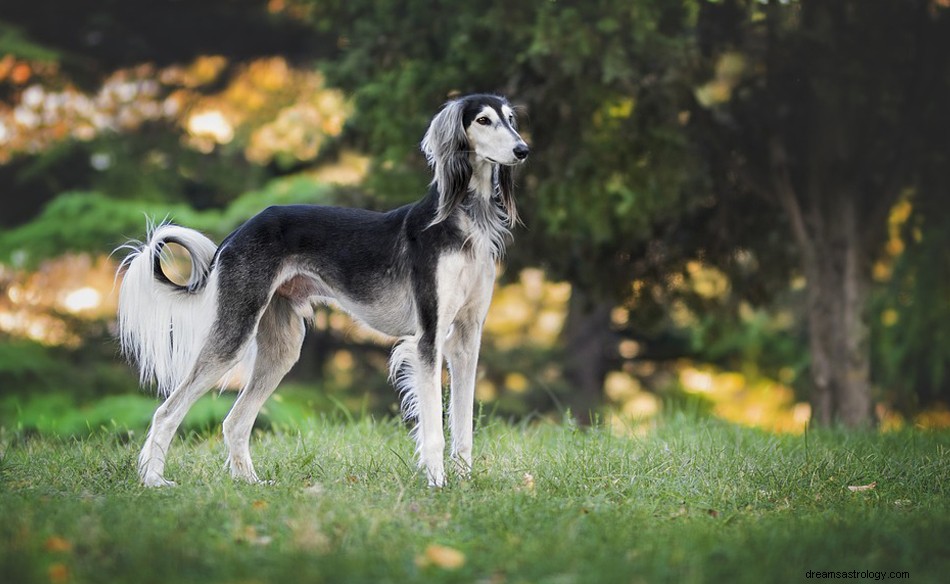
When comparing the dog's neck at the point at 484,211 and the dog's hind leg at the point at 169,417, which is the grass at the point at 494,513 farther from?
the dog's neck at the point at 484,211

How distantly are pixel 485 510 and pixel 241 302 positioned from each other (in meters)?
1.88

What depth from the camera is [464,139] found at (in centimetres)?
573

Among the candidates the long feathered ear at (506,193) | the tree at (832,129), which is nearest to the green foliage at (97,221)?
the tree at (832,129)

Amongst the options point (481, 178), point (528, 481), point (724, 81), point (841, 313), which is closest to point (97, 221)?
point (724, 81)

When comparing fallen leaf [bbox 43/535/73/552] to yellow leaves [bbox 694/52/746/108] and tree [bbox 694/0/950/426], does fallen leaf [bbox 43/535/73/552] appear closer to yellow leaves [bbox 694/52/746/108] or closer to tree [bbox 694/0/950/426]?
tree [bbox 694/0/950/426]

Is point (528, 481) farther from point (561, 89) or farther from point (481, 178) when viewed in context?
point (561, 89)

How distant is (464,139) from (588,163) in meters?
4.63

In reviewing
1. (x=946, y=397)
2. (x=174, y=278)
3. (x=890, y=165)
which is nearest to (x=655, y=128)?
(x=890, y=165)

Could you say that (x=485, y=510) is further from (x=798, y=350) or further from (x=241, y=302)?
(x=798, y=350)

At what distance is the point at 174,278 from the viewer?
663 cm

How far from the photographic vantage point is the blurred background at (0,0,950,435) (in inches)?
408

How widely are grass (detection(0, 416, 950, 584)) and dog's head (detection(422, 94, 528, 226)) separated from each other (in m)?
1.50

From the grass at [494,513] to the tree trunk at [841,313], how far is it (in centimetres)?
415

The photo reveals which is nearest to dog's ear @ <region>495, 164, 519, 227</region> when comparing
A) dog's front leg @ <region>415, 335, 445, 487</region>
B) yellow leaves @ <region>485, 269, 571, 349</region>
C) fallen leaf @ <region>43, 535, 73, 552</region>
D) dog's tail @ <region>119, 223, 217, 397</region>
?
dog's front leg @ <region>415, 335, 445, 487</region>
